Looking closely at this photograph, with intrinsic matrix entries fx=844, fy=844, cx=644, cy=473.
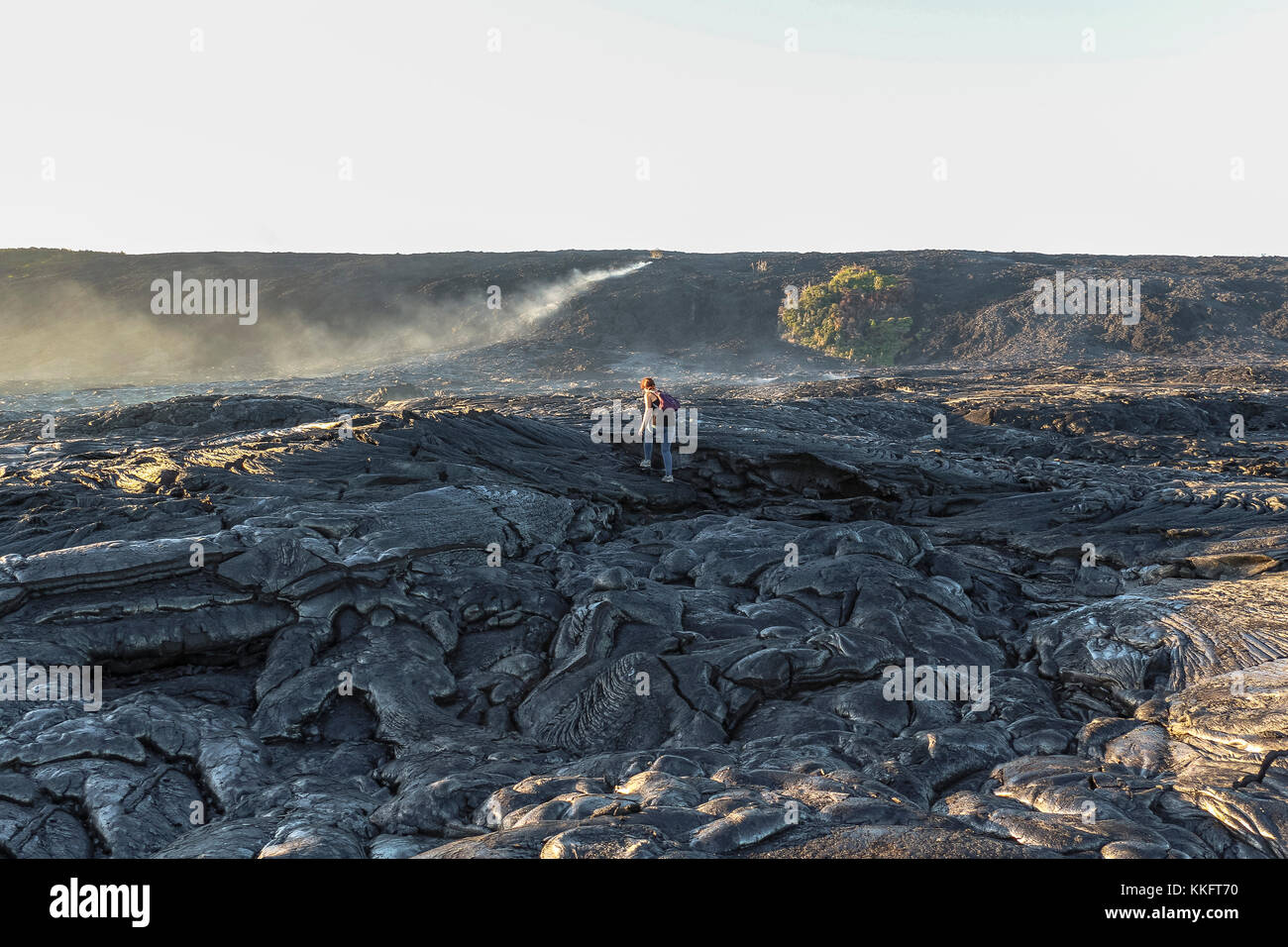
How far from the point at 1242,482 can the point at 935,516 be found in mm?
5216

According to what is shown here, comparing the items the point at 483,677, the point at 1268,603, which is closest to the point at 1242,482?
the point at 1268,603

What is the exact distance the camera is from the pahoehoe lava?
6.13m

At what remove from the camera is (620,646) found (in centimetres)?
959

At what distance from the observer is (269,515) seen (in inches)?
432

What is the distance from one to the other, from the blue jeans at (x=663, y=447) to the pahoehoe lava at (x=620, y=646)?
40 centimetres

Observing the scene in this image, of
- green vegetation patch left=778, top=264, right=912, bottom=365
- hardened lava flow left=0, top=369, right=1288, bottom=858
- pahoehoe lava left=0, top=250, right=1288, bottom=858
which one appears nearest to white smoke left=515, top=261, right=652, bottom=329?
green vegetation patch left=778, top=264, right=912, bottom=365

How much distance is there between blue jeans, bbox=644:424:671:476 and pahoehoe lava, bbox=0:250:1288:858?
1.33 ft

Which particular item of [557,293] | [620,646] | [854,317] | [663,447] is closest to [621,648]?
[620,646]

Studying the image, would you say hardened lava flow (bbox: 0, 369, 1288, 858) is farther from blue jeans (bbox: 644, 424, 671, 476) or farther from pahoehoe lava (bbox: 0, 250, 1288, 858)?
blue jeans (bbox: 644, 424, 671, 476)

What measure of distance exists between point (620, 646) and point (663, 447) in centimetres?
582

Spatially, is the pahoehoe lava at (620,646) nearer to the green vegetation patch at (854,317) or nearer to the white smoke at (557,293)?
the green vegetation patch at (854,317)

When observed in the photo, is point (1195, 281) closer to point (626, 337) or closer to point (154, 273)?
point (626, 337)

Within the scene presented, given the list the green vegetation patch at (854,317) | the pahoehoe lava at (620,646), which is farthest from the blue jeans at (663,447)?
the green vegetation patch at (854,317)

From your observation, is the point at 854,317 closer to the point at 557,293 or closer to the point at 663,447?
the point at 557,293
